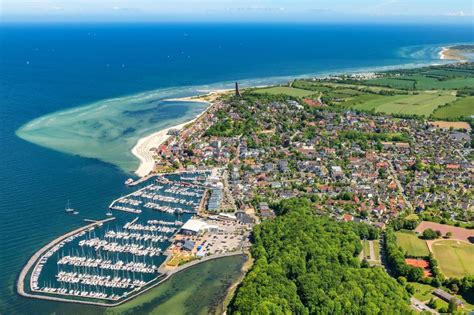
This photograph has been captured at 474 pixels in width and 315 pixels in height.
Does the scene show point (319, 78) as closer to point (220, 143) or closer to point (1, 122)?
point (220, 143)

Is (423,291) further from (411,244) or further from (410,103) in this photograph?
(410,103)

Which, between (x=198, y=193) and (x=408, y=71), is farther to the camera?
(x=408, y=71)

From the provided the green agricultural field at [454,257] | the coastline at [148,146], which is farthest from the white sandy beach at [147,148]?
the green agricultural field at [454,257]

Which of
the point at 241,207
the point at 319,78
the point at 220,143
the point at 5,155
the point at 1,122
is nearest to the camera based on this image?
the point at 241,207

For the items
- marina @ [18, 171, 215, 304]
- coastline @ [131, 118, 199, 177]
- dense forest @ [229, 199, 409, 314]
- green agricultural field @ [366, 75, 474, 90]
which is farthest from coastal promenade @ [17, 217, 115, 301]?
green agricultural field @ [366, 75, 474, 90]

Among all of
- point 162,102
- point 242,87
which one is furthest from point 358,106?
point 162,102

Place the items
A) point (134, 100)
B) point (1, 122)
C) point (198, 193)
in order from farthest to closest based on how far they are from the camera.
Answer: point (134, 100) → point (1, 122) → point (198, 193)
